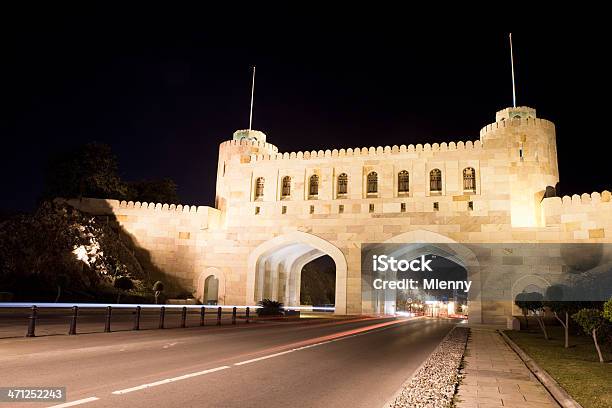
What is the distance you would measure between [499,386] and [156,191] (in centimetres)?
4407

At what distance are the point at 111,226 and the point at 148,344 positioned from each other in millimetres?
25477

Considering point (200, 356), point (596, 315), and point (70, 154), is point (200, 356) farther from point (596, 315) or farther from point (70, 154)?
point (70, 154)

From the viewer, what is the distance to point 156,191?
4697cm

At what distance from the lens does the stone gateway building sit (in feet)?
89.4

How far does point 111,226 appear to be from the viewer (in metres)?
33.6

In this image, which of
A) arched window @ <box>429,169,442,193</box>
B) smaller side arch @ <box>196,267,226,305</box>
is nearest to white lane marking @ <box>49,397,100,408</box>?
arched window @ <box>429,169,442,193</box>

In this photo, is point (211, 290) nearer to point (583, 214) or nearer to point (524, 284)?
point (524, 284)

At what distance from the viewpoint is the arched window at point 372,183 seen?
31531 mm

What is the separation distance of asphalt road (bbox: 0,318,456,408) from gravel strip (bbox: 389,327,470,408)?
0.81 ft

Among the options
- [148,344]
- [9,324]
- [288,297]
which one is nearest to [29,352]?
[148,344]

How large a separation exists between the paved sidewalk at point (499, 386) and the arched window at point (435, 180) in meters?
20.4

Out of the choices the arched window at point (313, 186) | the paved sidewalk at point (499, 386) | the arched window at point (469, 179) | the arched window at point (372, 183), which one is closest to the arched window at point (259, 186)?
the arched window at point (313, 186)

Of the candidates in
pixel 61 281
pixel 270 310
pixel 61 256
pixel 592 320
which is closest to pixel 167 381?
pixel 592 320

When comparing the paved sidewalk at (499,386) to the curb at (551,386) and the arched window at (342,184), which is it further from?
the arched window at (342,184)
